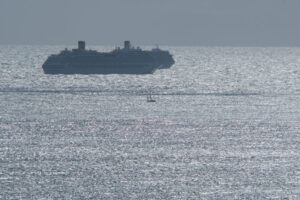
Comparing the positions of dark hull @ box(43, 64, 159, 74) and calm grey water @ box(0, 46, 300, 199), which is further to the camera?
dark hull @ box(43, 64, 159, 74)

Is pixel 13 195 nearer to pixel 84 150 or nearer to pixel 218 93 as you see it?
pixel 84 150

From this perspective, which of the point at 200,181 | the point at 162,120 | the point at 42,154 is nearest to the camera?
the point at 200,181

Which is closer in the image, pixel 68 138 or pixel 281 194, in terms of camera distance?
pixel 281 194

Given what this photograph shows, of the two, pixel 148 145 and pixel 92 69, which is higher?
pixel 148 145

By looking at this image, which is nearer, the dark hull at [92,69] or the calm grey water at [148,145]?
the calm grey water at [148,145]

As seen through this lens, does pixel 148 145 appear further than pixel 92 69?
No

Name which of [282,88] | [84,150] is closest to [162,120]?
[84,150]

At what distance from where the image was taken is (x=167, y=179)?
44.1m

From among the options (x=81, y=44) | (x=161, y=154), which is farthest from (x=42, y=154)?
(x=81, y=44)

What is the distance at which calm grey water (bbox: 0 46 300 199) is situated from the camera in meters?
42.2

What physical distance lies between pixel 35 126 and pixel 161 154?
53.8ft

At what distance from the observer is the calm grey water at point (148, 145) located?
42.2 m

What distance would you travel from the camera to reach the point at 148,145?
2231 inches

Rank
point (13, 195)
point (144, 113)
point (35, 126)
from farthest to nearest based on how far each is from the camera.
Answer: point (144, 113)
point (35, 126)
point (13, 195)
